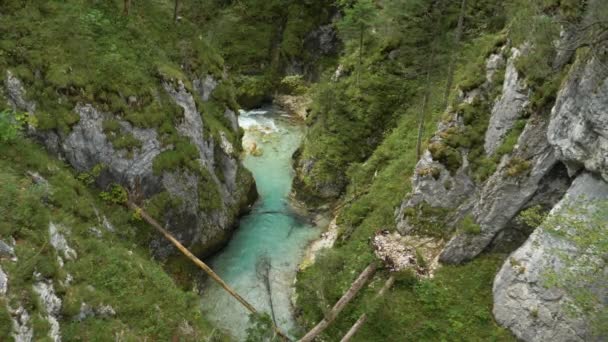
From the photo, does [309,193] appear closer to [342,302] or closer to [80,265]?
[342,302]

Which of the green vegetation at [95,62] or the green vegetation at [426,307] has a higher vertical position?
the green vegetation at [95,62]

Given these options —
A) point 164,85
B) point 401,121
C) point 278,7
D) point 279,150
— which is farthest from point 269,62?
point 164,85

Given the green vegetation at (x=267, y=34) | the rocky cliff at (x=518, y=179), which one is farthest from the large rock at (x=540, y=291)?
the green vegetation at (x=267, y=34)

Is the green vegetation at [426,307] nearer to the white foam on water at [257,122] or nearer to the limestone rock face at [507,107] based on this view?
the limestone rock face at [507,107]

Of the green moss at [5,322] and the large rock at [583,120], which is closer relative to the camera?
the green moss at [5,322]

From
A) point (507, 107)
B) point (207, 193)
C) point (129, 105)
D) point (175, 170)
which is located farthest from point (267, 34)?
point (507, 107)

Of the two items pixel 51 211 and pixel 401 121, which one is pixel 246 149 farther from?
pixel 51 211

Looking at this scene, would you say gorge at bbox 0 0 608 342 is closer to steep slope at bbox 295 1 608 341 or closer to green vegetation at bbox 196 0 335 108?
steep slope at bbox 295 1 608 341
